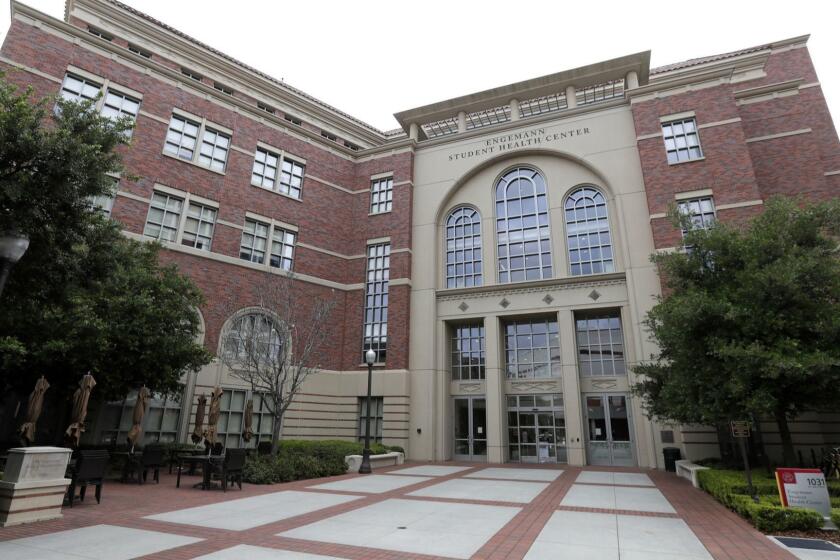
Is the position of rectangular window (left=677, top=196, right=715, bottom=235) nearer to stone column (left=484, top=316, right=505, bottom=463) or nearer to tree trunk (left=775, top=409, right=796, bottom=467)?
stone column (left=484, top=316, right=505, bottom=463)

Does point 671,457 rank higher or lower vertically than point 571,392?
lower

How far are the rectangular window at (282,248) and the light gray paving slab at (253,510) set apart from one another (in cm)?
1386

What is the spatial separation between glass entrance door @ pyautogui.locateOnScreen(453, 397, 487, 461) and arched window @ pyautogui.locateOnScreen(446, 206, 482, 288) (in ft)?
19.9

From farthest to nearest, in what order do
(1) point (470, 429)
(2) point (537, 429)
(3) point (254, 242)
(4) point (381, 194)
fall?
(4) point (381, 194) < (3) point (254, 242) < (1) point (470, 429) < (2) point (537, 429)

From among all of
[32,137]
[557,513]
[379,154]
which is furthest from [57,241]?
[379,154]

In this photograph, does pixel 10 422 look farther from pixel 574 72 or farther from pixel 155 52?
pixel 574 72

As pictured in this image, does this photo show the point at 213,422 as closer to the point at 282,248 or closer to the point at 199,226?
the point at 199,226

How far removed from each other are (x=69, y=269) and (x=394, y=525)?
7500mm

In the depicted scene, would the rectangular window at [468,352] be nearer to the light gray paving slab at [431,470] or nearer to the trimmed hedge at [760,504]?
the light gray paving slab at [431,470]

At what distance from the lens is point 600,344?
21.7 meters

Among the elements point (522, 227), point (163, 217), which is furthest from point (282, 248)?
point (522, 227)

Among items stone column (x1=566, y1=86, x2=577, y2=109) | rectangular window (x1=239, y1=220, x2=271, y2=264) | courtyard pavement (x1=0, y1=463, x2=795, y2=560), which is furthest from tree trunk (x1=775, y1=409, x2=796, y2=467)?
rectangular window (x1=239, y1=220, x2=271, y2=264)

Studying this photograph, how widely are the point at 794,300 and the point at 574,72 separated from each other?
1761 centimetres

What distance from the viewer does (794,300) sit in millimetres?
10852
